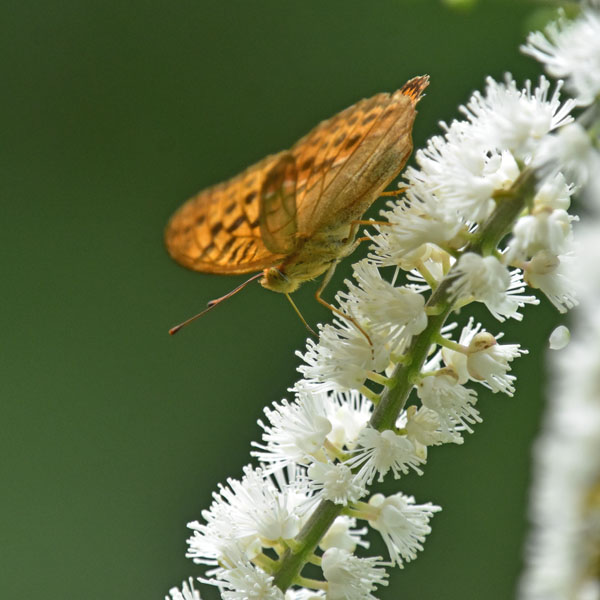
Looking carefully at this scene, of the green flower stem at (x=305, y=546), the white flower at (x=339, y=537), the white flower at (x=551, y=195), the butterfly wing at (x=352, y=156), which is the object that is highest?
the butterfly wing at (x=352, y=156)

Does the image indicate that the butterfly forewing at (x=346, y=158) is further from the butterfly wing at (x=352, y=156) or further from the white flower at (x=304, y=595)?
the white flower at (x=304, y=595)

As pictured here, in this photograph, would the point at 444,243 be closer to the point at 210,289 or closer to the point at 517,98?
the point at 517,98

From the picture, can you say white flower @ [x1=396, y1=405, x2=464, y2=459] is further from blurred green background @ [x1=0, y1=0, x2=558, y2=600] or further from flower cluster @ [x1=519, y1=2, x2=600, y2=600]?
blurred green background @ [x1=0, y1=0, x2=558, y2=600]

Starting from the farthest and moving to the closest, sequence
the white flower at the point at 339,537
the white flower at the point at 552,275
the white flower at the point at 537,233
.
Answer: the white flower at the point at 339,537
the white flower at the point at 552,275
the white flower at the point at 537,233

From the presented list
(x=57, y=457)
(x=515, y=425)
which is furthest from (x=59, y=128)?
(x=515, y=425)

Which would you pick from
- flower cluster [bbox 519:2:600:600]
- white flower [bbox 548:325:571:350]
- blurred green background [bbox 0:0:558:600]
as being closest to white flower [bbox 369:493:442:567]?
white flower [bbox 548:325:571:350]

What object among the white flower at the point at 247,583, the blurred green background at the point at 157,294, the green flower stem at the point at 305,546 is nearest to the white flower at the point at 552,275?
the green flower stem at the point at 305,546

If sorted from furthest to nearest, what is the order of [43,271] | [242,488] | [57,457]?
[43,271]
[57,457]
[242,488]
